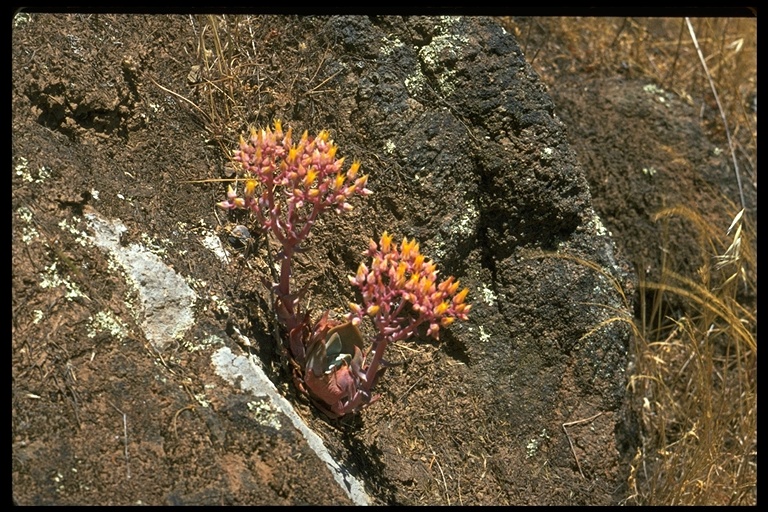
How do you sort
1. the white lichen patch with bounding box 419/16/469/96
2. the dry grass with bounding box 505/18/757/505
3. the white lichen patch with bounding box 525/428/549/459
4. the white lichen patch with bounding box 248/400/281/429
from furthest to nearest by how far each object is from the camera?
1. the dry grass with bounding box 505/18/757/505
2. the white lichen patch with bounding box 419/16/469/96
3. the white lichen patch with bounding box 525/428/549/459
4. the white lichen patch with bounding box 248/400/281/429

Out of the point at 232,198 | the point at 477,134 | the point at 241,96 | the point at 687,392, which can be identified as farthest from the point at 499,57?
the point at 687,392

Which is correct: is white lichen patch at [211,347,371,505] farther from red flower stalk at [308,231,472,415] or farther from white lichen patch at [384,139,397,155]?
white lichen patch at [384,139,397,155]

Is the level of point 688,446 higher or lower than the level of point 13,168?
lower

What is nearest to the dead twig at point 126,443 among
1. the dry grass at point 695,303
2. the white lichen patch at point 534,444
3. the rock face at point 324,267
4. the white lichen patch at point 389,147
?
the rock face at point 324,267

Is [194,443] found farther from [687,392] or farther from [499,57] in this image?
[687,392]

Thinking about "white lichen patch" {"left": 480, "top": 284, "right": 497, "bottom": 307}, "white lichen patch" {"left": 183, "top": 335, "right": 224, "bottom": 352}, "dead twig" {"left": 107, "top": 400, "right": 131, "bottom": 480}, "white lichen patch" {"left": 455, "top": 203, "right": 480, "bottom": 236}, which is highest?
"white lichen patch" {"left": 455, "top": 203, "right": 480, "bottom": 236}

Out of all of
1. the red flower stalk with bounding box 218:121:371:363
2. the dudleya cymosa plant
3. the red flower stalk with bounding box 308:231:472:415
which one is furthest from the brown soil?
the red flower stalk with bounding box 308:231:472:415

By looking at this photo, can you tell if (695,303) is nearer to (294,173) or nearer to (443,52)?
(443,52)
